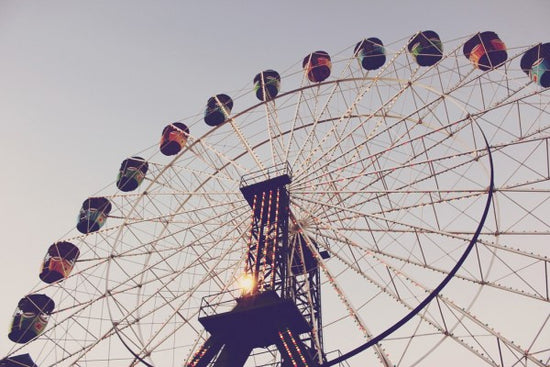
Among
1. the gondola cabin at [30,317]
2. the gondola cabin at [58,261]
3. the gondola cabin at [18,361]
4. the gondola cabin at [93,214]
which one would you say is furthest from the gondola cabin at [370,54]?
the gondola cabin at [18,361]

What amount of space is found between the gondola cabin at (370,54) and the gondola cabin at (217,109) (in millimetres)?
5676

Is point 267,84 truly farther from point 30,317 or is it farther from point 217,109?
point 30,317

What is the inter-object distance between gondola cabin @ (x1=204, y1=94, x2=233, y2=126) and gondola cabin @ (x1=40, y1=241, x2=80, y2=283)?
25.2ft

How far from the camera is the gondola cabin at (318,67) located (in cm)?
1738

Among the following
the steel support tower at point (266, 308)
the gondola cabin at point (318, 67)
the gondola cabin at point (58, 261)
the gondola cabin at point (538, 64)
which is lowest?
the steel support tower at point (266, 308)

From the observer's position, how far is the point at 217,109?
17.9 m

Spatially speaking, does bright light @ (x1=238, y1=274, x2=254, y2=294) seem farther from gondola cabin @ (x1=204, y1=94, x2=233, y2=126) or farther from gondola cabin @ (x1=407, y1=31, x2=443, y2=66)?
gondola cabin @ (x1=407, y1=31, x2=443, y2=66)

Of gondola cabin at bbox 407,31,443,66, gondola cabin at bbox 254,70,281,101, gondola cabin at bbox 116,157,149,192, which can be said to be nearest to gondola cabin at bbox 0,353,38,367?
gondola cabin at bbox 116,157,149,192

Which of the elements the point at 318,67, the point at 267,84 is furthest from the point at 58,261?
the point at 318,67

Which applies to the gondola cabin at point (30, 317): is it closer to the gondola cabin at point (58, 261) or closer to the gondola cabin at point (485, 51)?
the gondola cabin at point (58, 261)

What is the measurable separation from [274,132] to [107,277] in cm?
825

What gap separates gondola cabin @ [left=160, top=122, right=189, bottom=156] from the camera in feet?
59.6

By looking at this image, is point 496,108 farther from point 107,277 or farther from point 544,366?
point 107,277

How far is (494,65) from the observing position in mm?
14250
